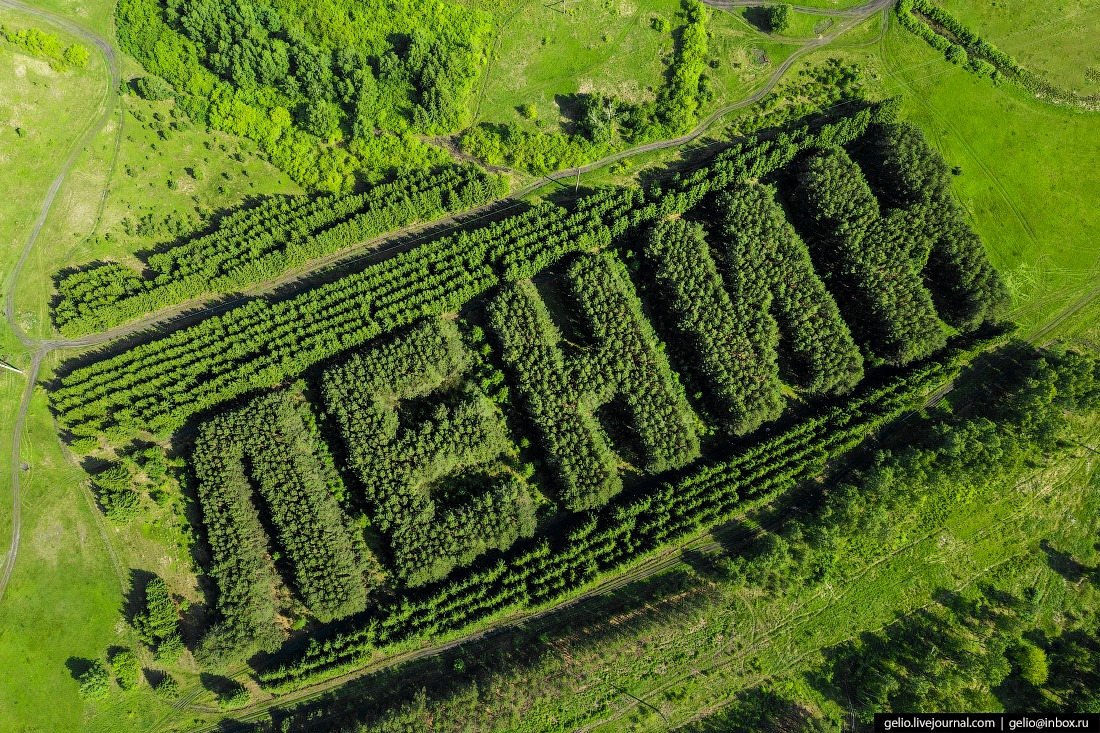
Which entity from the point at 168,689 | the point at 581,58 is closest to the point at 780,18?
the point at 581,58

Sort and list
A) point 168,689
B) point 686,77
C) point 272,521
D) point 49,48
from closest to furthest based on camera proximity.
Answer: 1. point 168,689
2. point 272,521
3. point 49,48
4. point 686,77

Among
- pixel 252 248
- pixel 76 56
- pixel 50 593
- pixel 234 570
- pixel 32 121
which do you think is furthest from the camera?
pixel 32 121

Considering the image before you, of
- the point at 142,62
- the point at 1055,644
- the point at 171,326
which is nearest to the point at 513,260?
the point at 171,326

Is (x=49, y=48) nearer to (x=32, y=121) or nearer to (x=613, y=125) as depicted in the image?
(x=32, y=121)

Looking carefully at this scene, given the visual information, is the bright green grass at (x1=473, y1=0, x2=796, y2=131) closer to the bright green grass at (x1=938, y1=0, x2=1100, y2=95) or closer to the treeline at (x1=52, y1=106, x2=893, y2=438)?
the treeline at (x1=52, y1=106, x2=893, y2=438)

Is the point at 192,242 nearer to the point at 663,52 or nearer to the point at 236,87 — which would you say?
the point at 236,87

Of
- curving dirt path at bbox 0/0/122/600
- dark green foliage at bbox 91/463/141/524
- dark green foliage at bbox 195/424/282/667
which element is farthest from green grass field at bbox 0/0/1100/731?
dark green foliage at bbox 195/424/282/667

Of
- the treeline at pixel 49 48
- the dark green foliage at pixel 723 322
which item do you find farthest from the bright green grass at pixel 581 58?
the treeline at pixel 49 48
